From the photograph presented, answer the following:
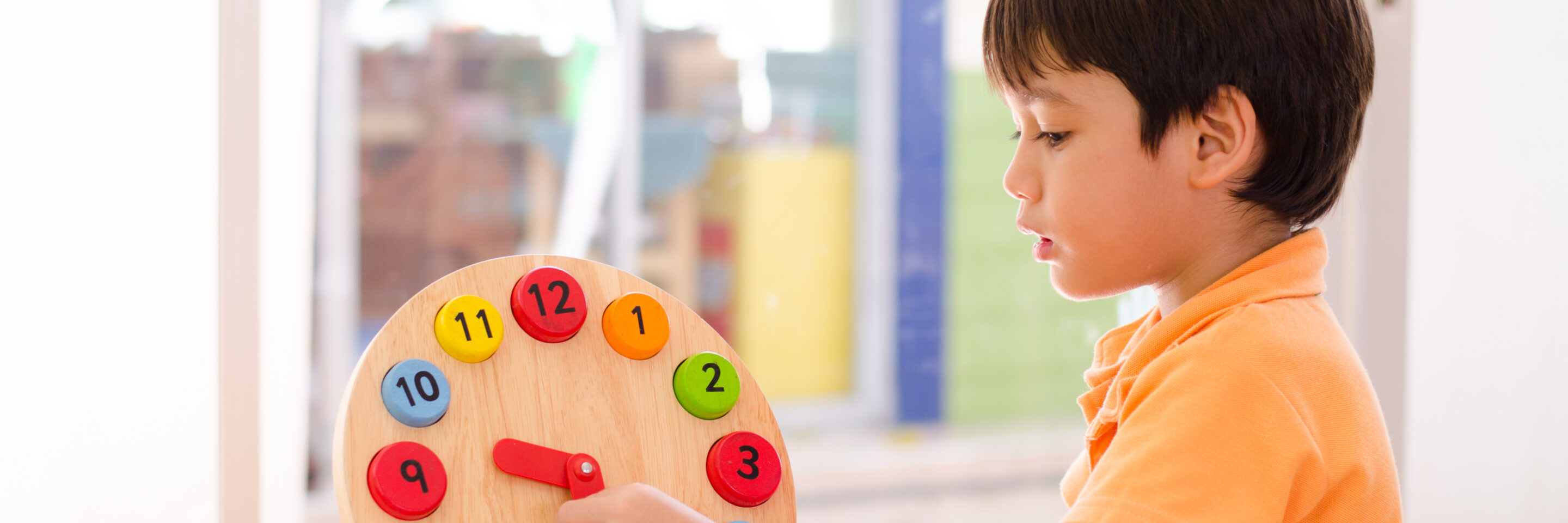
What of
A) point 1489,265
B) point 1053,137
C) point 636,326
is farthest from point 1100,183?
point 1489,265

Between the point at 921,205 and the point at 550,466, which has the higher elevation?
the point at 921,205

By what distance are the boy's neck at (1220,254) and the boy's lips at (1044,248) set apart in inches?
2.7

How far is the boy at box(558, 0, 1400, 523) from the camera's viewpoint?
454 mm

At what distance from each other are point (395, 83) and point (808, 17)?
23.7 inches

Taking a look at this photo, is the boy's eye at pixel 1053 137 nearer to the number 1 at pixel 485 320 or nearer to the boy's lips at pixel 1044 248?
the boy's lips at pixel 1044 248

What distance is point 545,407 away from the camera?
51cm

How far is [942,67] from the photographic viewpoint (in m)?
1.54

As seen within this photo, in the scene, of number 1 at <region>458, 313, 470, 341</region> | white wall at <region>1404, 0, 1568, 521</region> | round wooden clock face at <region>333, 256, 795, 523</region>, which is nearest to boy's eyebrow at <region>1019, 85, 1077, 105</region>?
round wooden clock face at <region>333, 256, 795, 523</region>

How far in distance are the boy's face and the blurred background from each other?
56 cm

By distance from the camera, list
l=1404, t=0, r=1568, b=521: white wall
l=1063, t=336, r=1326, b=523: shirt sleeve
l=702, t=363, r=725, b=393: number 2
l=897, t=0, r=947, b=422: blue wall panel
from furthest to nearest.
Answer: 1. l=897, t=0, r=947, b=422: blue wall panel
2. l=1404, t=0, r=1568, b=521: white wall
3. l=702, t=363, r=725, b=393: number 2
4. l=1063, t=336, r=1326, b=523: shirt sleeve

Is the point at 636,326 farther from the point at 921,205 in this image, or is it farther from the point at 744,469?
the point at 921,205

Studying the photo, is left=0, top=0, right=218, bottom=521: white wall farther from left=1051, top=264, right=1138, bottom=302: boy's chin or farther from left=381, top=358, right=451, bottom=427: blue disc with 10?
left=1051, top=264, right=1138, bottom=302: boy's chin

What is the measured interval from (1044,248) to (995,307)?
1.01 meters

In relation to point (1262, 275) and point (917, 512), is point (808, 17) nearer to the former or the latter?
point (917, 512)
